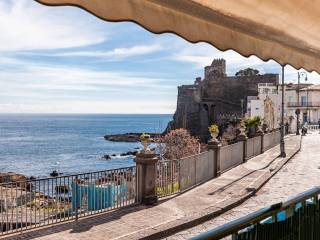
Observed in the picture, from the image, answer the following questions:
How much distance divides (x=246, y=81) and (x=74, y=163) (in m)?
40.9

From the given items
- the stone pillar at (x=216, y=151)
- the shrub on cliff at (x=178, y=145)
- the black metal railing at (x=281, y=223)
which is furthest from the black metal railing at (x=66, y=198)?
the shrub on cliff at (x=178, y=145)

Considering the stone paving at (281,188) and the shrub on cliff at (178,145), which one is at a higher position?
the shrub on cliff at (178,145)

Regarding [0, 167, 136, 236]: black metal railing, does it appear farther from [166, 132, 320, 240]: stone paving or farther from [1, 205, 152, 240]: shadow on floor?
[166, 132, 320, 240]: stone paving

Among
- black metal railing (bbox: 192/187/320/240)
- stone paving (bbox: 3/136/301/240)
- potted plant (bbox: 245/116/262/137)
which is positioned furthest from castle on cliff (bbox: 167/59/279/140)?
black metal railing (bbox: 192/187/320/240)

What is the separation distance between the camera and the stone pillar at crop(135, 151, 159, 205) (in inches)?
438

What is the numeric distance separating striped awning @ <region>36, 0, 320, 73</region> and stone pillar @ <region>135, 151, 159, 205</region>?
Answer: 7563 millimetres

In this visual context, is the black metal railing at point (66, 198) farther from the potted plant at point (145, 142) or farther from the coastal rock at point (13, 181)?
the potted plant at point (145, 142)

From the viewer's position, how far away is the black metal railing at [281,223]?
257cm

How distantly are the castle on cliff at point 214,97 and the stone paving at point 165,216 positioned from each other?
225 ft

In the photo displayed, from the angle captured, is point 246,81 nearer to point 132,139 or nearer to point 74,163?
point 74,163

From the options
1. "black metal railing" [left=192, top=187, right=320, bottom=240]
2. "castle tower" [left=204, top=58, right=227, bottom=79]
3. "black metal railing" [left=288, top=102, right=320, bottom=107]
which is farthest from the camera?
"castle tower" [left=204, top=58, right=227, bottom=79]

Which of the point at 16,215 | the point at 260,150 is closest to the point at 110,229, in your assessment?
the point at 16,215

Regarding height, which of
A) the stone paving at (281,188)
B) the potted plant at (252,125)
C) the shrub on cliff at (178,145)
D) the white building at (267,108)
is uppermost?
the white building at (267,108)

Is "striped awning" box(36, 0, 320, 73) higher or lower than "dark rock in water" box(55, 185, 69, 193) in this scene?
higher
